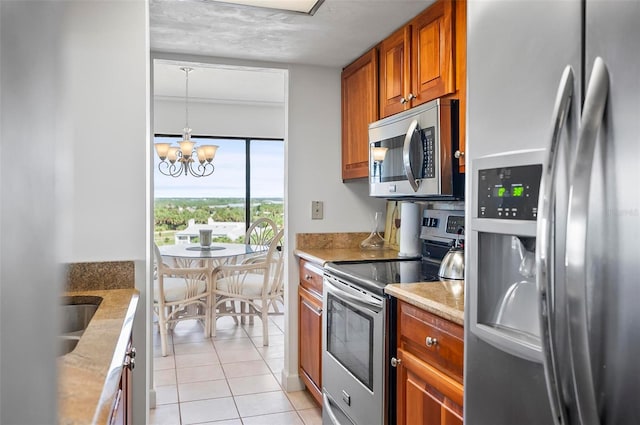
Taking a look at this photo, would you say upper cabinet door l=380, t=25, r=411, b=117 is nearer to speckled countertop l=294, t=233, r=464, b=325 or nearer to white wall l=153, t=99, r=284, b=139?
speckled countertop l=294, t=233, r=464, b=325

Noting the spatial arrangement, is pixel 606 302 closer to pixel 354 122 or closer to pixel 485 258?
pixel 485 258

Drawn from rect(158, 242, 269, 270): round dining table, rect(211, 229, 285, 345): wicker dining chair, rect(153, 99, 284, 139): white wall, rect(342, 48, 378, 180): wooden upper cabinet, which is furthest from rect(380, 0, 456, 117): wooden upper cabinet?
rect(153, 99, 284, 139): white wall

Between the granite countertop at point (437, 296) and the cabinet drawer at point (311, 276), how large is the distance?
93 cm

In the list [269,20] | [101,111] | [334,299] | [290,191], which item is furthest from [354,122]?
[101,111]

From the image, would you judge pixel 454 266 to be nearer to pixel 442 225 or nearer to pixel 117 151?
pixel 442 225

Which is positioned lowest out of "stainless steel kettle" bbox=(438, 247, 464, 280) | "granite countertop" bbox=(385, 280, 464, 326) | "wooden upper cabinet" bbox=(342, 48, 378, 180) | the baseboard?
the baseboard

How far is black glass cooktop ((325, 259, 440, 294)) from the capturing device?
2.05 meters

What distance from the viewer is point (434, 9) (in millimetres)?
2186

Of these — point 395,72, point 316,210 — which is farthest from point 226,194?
point 395,72

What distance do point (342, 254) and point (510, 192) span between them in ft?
6.12

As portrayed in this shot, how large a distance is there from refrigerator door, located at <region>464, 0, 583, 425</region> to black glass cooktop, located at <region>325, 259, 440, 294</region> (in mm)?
772

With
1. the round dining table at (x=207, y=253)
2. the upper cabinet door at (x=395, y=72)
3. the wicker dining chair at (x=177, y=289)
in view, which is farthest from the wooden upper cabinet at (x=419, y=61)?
the wicker dining chair at (x=177, y=289)

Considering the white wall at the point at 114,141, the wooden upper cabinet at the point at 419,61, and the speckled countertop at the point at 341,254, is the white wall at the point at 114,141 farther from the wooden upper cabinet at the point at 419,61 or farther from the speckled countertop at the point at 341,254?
the wooden upper cabinet at the point at 419,61

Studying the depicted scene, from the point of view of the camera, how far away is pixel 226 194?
612 cm
